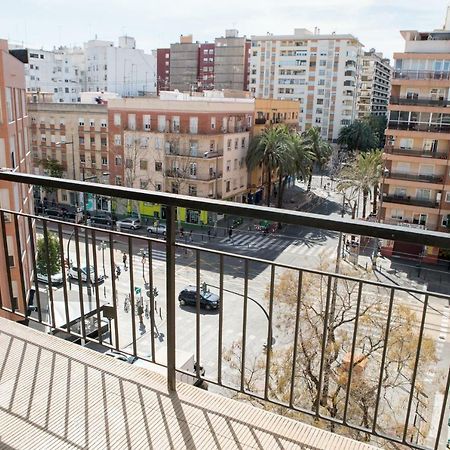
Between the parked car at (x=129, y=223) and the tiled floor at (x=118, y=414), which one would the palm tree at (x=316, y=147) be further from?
the tiled floor at (x=118, y=414)

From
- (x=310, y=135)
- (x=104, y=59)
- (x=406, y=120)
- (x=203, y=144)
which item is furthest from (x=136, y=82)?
(x=406, y=120)

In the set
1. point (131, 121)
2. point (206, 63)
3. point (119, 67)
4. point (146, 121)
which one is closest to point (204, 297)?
point (146, 121)

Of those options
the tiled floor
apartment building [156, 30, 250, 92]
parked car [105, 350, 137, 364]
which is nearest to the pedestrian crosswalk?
parked car [105, 350, 137, 364]

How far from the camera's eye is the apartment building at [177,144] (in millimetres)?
27219

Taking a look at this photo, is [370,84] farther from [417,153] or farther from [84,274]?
[84,274]

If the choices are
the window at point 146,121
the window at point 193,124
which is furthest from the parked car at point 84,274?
the window at point 146,121

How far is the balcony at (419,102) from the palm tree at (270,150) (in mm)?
8196

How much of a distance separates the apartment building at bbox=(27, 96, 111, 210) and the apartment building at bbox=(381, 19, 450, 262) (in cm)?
1723

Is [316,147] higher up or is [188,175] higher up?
[316,147]

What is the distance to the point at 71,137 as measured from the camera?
31062 millimetres

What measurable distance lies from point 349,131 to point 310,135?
17753 mm

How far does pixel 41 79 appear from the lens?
57.7 m

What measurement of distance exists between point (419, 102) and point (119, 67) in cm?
4497

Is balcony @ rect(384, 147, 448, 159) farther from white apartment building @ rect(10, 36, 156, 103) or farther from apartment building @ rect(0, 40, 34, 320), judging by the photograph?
white apartment building @ rect(10, 36, 156, 103)
